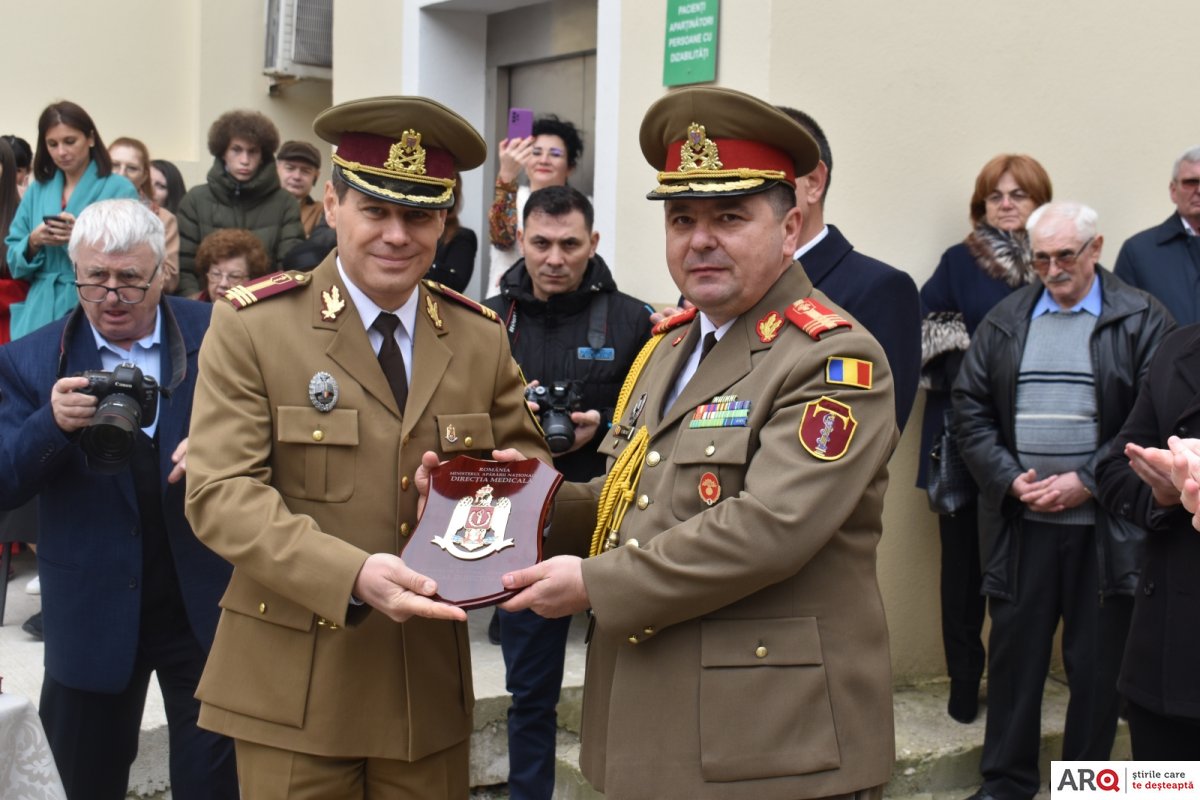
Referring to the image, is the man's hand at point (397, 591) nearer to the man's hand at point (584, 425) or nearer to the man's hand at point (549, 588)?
the man's hand at point (549, 588)

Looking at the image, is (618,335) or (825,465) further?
(618,335)

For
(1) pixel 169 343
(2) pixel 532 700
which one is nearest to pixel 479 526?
(1) pixel 169 343

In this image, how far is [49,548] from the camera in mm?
3451

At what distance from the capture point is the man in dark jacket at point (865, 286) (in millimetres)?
3686

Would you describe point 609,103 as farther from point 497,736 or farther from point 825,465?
point 825,465

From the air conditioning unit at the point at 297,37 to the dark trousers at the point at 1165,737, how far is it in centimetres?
825

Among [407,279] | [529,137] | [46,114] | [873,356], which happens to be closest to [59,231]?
[46,114]

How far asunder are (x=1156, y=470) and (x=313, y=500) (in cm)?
190

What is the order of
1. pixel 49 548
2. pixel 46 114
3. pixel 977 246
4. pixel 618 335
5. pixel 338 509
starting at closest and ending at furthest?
pixel 338 509 → pixel 49 548 → pixel 618 335 → pixel 977 246 → pixel 46 114

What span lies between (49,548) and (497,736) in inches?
78.1

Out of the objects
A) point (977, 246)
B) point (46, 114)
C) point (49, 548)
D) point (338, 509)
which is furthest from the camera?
point (46, 114)

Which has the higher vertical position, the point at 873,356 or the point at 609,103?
the point at 609,103

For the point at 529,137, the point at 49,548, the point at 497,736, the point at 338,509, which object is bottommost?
the point at 497,736

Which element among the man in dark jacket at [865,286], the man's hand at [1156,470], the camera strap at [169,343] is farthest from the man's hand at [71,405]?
the man's hand at [1156,470]
